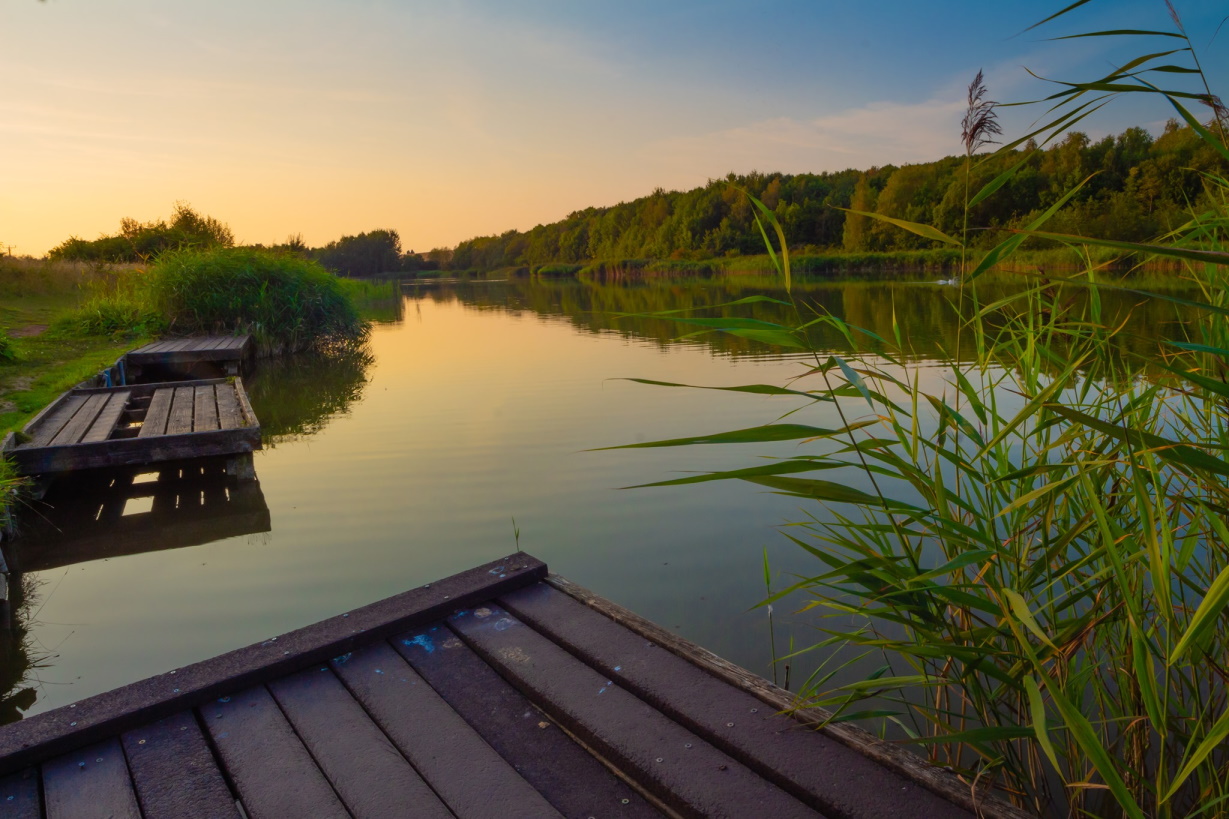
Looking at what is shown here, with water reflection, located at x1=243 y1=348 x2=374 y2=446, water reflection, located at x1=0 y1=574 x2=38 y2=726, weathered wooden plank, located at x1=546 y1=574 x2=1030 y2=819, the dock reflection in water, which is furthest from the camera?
water reflection, located at x1=243 y1=348 x2=374 y2=446

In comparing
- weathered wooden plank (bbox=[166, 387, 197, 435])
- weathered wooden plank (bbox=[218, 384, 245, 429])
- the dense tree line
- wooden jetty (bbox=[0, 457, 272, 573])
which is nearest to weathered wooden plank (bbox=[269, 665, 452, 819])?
wooden jetty (bbox=[0, 457, 272, 573])

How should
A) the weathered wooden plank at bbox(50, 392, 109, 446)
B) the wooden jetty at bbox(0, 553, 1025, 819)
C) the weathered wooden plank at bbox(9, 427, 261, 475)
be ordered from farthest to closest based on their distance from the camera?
1. the weathered wooden plank at bbox(50, 392, 109, 446)
2. the weathered wooden plank at bbox(9, 427, 261, 475)
3. the wooden jetty at bbox(0, 553, 1025, 819)

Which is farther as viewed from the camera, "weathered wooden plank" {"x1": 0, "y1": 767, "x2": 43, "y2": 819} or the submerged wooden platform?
the submerged wooden platform

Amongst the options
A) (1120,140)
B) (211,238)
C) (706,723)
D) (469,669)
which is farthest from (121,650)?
(1120,140)

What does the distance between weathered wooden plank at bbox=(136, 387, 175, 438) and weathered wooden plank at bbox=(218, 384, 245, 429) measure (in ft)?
1.32

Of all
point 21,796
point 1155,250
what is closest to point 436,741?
point 21,796

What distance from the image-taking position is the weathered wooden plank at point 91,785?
1.69 metres

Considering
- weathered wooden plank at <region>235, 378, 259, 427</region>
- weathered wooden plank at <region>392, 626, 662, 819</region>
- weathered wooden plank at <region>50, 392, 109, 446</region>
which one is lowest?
weathered wooden plank at <region>392, 626, 662, 819</region>

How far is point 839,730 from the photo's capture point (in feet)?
5.80

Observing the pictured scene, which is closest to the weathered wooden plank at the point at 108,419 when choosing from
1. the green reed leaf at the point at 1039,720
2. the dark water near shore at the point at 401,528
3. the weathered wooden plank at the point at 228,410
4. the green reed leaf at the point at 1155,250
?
the dark water near shore at the point at 401,528

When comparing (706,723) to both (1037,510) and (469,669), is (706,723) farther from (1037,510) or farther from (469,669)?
(1037,510)

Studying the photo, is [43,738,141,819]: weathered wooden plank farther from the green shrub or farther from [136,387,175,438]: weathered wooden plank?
the green shrub

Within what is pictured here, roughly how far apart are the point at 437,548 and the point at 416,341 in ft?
41.3

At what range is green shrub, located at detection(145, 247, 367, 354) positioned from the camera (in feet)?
43.1
